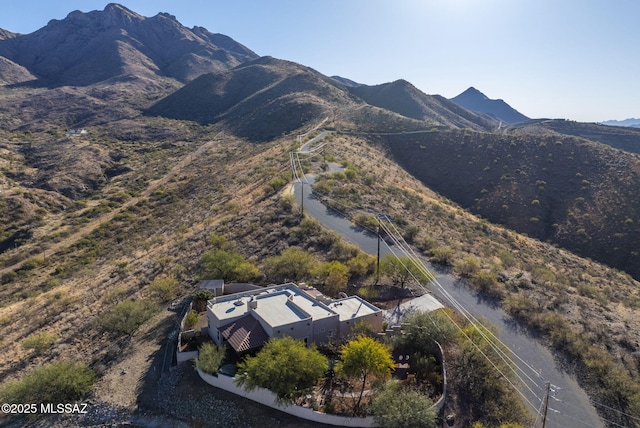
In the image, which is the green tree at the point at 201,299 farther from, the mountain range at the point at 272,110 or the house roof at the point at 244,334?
the mountain range at the point at 272,110

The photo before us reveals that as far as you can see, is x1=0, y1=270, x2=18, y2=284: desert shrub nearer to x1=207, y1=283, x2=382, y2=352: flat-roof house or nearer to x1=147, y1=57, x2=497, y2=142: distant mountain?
x1=207, y1=283, x2=382, y2=352: flat-roof house

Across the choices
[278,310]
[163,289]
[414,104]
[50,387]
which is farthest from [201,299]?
[414,104]

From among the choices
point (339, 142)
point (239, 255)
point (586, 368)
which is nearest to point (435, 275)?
point (586, 368)

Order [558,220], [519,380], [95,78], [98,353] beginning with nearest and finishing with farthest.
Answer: [519,380] < [98,353] < [558,220] < [95,78]

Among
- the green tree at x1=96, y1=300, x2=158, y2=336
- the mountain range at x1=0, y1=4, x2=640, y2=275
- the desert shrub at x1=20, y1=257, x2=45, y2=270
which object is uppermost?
the mountain range at x1=0, y1=4, x2=640, y2=275

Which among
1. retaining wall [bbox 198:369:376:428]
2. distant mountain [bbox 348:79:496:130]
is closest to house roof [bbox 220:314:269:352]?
retaining wall [bbox 198:369:376:428]

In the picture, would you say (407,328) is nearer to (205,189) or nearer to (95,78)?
(205,189)

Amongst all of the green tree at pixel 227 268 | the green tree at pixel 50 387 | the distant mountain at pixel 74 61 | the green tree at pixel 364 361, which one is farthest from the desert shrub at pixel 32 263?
the distant mountain at pixel 74 61
